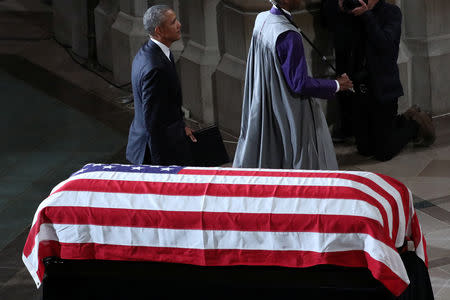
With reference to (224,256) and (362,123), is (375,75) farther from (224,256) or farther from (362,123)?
(224,256)

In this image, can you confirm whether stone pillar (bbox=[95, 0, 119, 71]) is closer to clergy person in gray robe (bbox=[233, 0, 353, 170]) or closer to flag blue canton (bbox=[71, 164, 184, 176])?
→ clergy person in gray robe (bbox=[233, 0, 353, 170])

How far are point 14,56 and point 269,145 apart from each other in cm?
670

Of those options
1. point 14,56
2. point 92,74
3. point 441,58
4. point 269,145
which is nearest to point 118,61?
point 92,74

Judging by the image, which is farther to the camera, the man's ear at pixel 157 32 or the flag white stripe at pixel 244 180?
the man's ear at pixel 157 32

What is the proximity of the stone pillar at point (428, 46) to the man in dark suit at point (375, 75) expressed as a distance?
766mm

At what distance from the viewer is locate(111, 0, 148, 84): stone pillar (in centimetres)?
1142

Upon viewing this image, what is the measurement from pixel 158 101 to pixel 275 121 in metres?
0.87

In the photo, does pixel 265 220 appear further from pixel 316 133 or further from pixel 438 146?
pixel 438 146

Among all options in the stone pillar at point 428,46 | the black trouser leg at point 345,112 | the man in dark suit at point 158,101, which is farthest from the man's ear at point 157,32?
the stone pillar at point 428,46

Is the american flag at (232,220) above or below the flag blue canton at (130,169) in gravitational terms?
below

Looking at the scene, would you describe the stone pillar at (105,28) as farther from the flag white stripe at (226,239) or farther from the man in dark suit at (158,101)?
the flag white stripe at (226,239)

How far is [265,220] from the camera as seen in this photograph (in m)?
5.18

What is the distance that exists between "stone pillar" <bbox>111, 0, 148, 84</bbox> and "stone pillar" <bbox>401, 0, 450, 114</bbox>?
2.90 meters

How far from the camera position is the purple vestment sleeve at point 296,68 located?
6.92 metres
